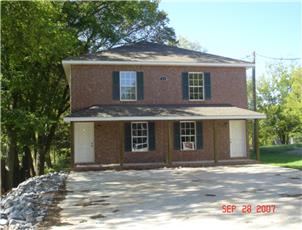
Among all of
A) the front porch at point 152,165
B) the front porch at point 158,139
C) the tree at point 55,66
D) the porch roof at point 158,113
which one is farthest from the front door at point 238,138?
the tree at point 55,66

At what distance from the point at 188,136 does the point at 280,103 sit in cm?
2549

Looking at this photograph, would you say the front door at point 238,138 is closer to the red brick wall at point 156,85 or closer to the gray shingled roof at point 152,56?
the red brick wall at point 156,85

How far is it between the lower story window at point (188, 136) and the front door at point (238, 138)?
221cm

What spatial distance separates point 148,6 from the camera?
31.3m

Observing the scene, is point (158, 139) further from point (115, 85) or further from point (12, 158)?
point (12, 158)

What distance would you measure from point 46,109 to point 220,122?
1208 cm

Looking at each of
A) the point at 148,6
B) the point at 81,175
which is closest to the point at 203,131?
the point at 81,175

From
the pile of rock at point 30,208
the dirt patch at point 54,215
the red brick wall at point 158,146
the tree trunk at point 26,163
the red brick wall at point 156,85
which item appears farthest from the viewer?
the tree trunk at point 26,163

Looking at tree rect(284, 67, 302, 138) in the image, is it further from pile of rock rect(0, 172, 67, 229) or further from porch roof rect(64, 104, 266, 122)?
pile of rock rect(0, 172, 67, 229)

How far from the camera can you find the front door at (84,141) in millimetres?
21609

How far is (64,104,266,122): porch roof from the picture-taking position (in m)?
20.0

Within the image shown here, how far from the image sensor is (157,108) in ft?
71.8

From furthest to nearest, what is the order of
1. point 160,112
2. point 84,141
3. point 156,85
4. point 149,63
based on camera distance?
1. point 156,85
2. point 149,63
3. point 84,141
4. point 160,112

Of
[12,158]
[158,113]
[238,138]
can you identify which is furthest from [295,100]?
[12,158]
